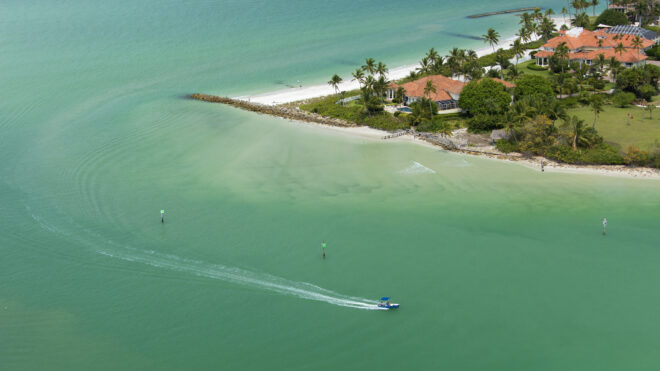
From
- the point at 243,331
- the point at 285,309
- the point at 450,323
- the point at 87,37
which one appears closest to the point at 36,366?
the point at 243,331

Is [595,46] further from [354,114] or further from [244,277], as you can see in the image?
[244,277]

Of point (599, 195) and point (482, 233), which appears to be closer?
point (482, 233)

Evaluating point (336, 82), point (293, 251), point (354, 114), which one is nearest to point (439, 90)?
point (354, 114)

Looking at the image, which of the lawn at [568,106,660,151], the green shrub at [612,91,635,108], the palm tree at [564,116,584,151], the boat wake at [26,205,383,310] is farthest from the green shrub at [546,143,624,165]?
the boat wake at [26,205,383,310]

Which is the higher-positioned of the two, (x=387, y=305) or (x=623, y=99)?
(x=623, y=99)

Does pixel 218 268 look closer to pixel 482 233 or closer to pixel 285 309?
pixel 285 309

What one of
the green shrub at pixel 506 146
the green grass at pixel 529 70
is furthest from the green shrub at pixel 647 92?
the green shrub at pixel 506 146

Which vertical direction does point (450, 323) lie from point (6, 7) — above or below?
below
